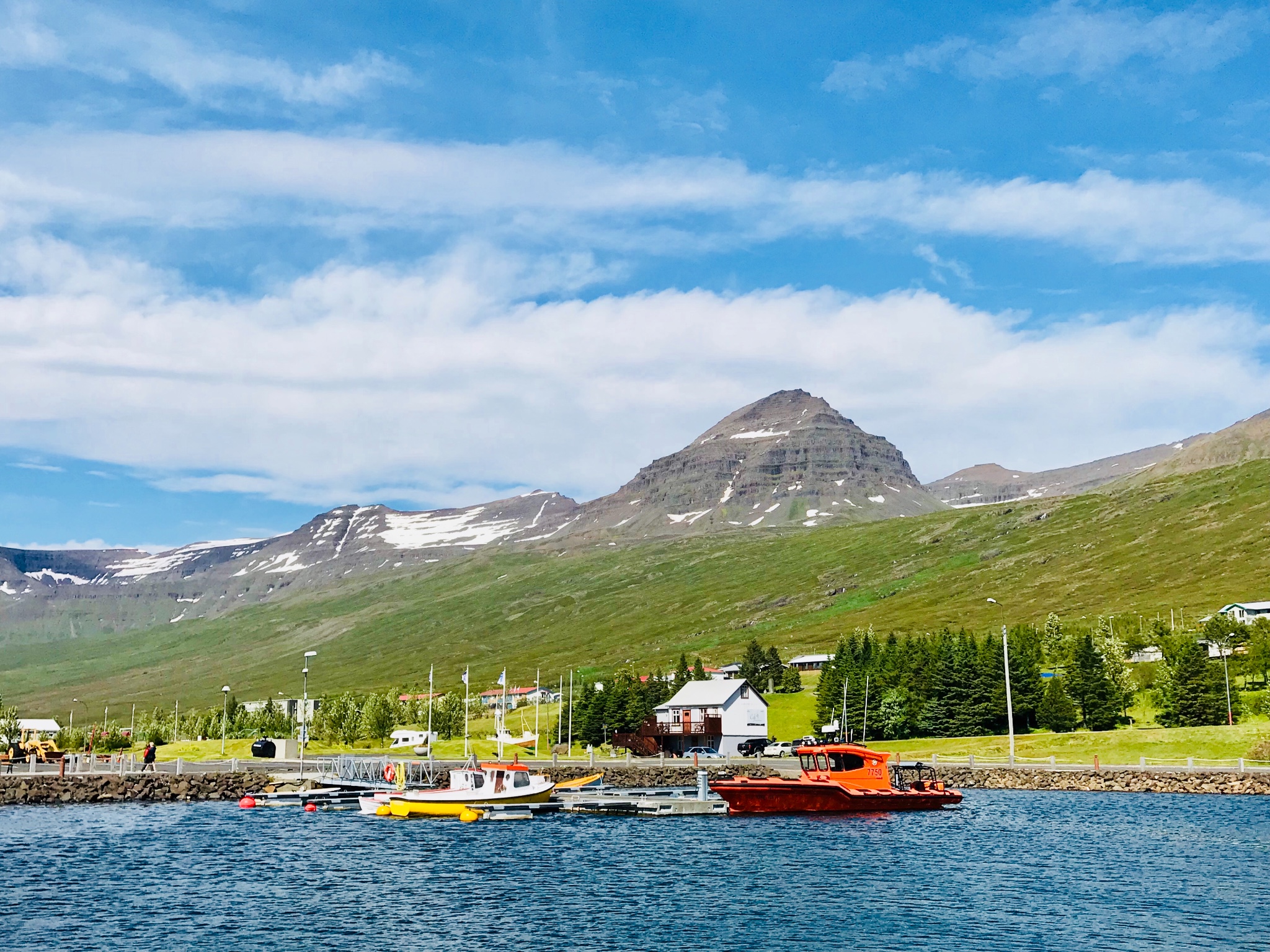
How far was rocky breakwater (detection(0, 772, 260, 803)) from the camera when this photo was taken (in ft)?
373

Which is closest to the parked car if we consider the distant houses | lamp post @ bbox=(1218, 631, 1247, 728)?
the distant houses

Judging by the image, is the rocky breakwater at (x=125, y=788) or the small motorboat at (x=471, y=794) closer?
the small motorboat at (x=471, y=794)

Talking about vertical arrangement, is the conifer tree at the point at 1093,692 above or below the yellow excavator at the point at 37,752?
above

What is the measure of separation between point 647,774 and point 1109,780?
4865cm

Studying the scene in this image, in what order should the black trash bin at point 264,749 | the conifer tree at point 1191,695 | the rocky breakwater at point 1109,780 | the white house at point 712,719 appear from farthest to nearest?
the white house at point 712,719 < the black trash bin at point 264,749 < the conifer tree at point 1191,695 < the rocky breakwater at point 1109,780

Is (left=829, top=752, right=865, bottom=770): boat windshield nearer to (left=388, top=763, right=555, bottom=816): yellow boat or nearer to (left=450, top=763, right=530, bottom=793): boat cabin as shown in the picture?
(left=388, top=763, right=555, bottom=816): yellow boat

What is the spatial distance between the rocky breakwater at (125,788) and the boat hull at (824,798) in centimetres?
5064

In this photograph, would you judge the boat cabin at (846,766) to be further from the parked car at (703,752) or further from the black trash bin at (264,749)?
the black trash bin at (264,749)

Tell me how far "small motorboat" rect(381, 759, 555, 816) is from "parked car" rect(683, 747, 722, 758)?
200ft

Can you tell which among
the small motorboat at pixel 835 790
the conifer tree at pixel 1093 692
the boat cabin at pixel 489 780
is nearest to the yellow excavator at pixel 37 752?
the boat cabin at pixel 489 780

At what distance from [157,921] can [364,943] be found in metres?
11.2

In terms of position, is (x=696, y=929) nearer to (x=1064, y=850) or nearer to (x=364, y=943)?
(x=364, y=943)

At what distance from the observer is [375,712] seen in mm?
198000

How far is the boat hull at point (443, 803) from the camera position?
96500 mm
